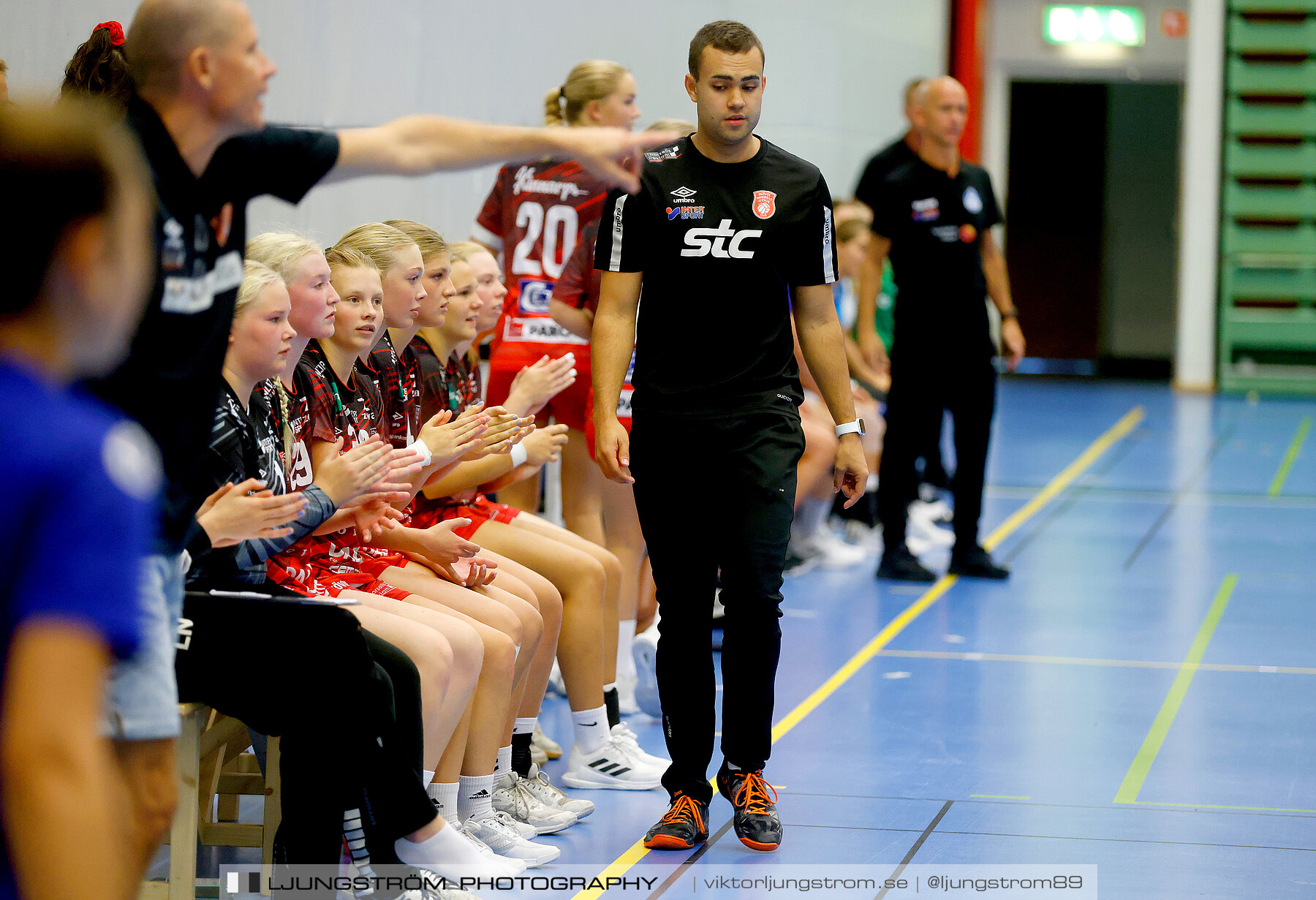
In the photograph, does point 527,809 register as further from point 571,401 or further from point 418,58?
point 418,58

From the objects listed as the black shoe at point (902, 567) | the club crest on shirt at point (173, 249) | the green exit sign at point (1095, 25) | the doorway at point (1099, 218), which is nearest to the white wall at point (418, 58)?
the club crest on shirt at point (173, 249)

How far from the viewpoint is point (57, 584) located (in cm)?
134

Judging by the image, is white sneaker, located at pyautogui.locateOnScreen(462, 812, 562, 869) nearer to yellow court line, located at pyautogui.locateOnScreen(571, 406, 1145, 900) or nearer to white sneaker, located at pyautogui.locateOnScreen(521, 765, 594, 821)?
yellow court line, located at pyautogui.locateOnScreen(571, 406, 1145, 900)

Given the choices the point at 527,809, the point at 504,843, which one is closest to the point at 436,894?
the point at 504,843

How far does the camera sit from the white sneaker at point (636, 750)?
4078 millimetres

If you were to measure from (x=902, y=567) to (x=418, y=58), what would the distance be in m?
3.08

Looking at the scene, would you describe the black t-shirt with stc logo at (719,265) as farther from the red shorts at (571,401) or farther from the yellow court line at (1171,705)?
the yellow court line at (1171,705)

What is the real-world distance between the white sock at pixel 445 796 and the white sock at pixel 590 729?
2.58 feet

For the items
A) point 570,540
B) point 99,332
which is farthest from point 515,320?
point 99,332

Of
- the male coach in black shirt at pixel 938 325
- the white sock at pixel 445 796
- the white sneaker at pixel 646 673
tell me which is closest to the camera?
the white sock at pixel 445 796

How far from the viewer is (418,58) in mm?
5766

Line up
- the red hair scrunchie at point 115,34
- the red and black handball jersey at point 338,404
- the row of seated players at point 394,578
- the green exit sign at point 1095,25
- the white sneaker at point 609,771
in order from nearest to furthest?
the row of seated players at point 394,578
the red hair scrunchie at point 115,34
the red and black handball jersey at point 338,404
the white sneaker at point 609,771
the green exit sign at point 1095,25

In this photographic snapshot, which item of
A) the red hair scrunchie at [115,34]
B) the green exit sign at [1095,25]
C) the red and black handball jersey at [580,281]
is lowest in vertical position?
the red and black handball jersey at [580,281]

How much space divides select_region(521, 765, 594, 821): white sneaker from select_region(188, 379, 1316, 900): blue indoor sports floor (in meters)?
0.05
